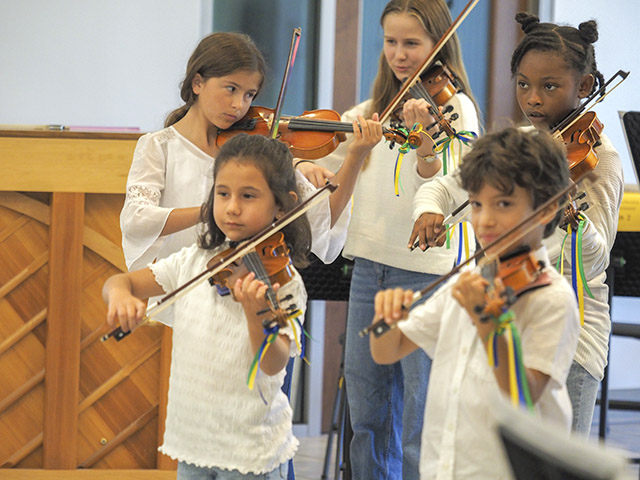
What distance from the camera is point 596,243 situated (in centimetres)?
165

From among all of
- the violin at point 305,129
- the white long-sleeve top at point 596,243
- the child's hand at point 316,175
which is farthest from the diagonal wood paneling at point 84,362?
the white long-sleeve top at point 596,243

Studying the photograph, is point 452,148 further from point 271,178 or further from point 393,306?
point 393,306

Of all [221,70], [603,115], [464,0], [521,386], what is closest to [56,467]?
[221,70]

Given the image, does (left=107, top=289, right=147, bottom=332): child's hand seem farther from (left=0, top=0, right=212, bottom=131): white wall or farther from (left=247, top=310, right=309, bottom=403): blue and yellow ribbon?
(left=0, top=0, right=212, bottom=131): white wall

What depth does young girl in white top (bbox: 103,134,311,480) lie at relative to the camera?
5.11 feet

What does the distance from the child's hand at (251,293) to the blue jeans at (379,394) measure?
74cm

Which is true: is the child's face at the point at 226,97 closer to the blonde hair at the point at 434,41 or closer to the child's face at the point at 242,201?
the blonde hair at the point at 434,41

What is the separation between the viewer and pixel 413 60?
2170mm

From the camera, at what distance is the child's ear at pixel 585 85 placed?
186 cm

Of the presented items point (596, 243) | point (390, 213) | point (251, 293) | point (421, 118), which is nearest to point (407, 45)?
point (421, 118)

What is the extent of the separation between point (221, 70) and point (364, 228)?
498mm

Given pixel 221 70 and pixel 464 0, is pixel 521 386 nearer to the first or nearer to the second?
pixel 221 70

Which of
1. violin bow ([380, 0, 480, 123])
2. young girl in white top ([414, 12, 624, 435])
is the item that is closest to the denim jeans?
young girl in white top ([414, 12, 624, 435])

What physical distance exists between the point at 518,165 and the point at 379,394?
1.02 metres
